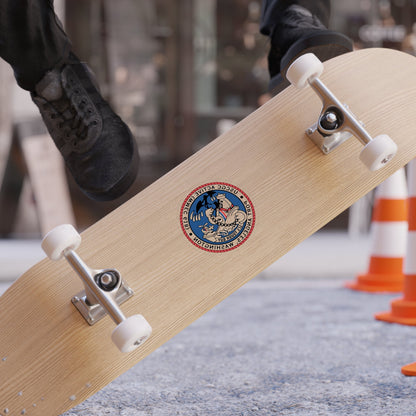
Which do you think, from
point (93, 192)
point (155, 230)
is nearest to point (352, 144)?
point (155, 230)

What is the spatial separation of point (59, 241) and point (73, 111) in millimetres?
545

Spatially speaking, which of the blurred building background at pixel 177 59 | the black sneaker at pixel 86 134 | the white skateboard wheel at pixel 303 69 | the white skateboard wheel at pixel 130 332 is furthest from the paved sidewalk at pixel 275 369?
the blurred building background at pixel 177 59

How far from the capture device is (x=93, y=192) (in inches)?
74.5

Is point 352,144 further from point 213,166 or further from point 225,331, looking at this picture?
point 225,331

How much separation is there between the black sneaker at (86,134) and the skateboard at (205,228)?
0.44ft

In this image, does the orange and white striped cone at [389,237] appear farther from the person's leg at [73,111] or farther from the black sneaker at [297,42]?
the person's leg at [73,111]

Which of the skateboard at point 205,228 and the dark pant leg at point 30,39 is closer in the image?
the skateboard at point 205,228

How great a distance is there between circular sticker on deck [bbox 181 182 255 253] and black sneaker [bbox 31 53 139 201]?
0.79ft

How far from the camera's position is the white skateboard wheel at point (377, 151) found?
155 cm

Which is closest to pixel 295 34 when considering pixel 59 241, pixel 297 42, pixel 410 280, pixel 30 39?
pixel 297 42

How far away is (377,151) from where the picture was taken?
156 centimetres

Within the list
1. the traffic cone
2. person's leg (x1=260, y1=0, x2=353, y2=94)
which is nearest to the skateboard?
person's leg (x1=260, y1=0, x2=353, y2=94)

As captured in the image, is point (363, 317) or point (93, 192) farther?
point (363, 317)

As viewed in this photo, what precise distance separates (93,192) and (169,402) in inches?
24.4
